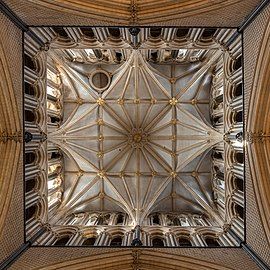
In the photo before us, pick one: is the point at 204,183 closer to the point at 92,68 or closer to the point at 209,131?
the point at 209,131

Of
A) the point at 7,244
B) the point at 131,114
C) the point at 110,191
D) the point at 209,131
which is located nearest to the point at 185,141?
the point at 209,131

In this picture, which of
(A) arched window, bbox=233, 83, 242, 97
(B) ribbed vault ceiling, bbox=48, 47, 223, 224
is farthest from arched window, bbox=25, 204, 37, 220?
(A) arched window, bbox=233, 83, 242, 97

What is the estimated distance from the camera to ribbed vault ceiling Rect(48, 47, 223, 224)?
23.0 meters

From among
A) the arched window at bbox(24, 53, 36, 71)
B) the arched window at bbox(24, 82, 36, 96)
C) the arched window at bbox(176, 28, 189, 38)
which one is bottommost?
the arched window at bbox(24, 82, 36, 96)

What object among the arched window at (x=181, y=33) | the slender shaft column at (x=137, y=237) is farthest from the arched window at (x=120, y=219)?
the arched window at (x=181, y=33)

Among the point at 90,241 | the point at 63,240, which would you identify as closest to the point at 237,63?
the point at 90,241

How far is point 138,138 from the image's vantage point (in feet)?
83.7

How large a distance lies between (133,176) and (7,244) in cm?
1285

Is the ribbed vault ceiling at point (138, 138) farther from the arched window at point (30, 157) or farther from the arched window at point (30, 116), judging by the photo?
the arched window at point (30, 116)

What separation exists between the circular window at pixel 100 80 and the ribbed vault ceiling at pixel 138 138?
7.4 inches

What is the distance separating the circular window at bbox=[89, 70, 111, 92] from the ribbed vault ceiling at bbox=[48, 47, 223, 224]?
0.19 metres

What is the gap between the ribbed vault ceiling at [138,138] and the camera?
2298 centimetres

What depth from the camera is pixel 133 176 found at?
25.2m

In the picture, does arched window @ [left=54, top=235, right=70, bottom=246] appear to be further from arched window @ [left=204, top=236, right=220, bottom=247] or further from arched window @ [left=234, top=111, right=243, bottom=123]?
arched window @ [left=234, top=111, right=243, bottom=123]
